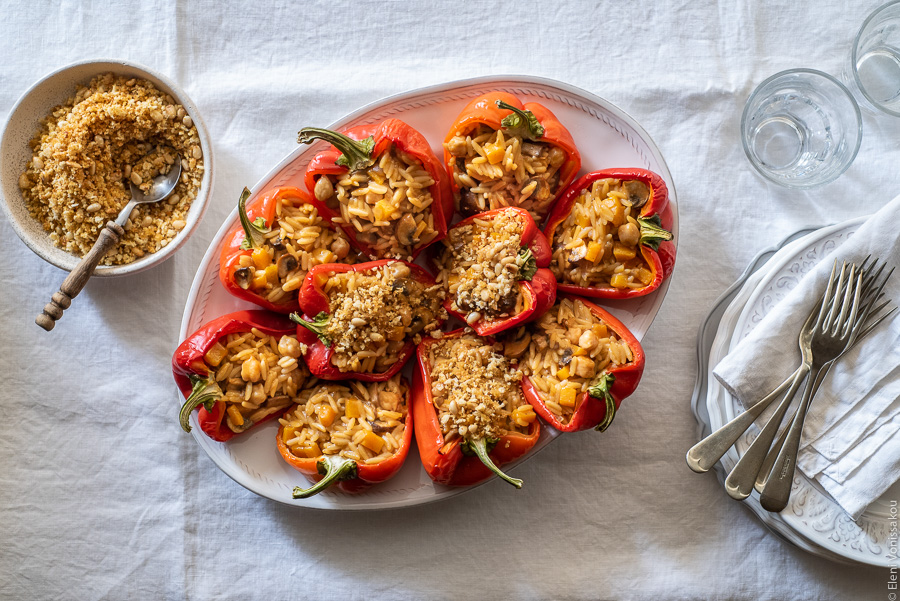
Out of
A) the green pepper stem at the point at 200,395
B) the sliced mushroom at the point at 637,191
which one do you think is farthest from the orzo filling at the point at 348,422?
the sliced mushroom at the point at 637,191

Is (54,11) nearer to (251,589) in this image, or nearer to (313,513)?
(313,513)

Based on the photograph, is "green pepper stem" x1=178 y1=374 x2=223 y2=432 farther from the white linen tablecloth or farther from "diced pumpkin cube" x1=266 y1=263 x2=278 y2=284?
the white linen tablecloth

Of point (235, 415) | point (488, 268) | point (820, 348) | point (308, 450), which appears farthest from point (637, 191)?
point (235, 415)

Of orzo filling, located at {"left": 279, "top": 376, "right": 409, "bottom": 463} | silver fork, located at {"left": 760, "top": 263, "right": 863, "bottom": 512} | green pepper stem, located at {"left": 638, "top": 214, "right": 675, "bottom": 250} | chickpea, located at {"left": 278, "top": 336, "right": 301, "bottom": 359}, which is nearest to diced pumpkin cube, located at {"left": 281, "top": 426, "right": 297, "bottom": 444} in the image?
orzo filling, located at {"left": 279, "top": 376, "right": 409, "bottom": 463}

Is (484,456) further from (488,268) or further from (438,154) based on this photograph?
(438,154)

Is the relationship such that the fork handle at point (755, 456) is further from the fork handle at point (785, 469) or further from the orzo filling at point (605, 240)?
the orzo filling at point (605, 240)
